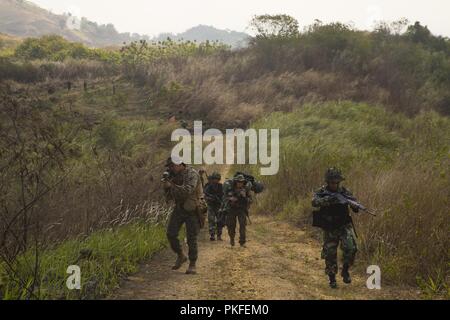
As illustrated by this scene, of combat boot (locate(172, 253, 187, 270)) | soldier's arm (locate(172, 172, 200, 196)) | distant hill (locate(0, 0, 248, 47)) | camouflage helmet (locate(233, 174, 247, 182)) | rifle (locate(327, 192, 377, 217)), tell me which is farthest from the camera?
distant hill (locate(0, 0, 248, 47))

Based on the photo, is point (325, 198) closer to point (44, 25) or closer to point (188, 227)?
point (188, 227)

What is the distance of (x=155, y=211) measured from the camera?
798 centimetres

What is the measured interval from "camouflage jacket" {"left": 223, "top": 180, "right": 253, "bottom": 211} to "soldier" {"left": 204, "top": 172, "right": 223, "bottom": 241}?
0.66 m

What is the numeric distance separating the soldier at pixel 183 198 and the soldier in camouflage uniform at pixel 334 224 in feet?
5.30

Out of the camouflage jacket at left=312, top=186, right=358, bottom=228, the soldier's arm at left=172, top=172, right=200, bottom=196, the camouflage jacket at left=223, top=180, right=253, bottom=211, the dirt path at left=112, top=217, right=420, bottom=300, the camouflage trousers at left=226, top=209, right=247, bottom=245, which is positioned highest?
the soldier's arm at left=172, top=172, right=200, bottom=196

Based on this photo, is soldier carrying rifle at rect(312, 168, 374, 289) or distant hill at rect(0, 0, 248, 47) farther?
distant hill at rect(0, 0, 248, 47)

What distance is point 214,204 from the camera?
8.52 meters

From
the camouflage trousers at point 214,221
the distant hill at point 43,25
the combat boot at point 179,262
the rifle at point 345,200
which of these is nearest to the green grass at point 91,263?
the combat boot at point 179,262

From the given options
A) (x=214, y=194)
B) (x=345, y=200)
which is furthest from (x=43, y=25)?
(x=345, y=200)

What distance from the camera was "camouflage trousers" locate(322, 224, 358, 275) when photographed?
5.70 metres

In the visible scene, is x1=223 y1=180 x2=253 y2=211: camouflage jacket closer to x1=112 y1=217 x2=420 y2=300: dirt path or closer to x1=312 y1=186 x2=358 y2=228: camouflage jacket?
x1=112 y1=217 x2=420 y2=300: dirt path

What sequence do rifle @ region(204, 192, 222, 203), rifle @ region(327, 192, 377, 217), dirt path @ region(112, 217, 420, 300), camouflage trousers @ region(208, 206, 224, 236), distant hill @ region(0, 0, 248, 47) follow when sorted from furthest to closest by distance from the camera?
distant hill @ region(0, 0, 248, 47) → rifle @ region(204, 192, 222, 203) → camouflage trousers @ region(208, 206, 224, 236) → rifle @ region(327, 192, 377, 217) → dirt path @ region(112, 217, 420, 300)

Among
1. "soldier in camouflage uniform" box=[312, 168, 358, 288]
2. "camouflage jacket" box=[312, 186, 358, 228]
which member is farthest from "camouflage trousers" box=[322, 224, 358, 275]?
"camouflage jacket" box=[312, 186, 358, 228]

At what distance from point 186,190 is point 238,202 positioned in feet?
6.08
